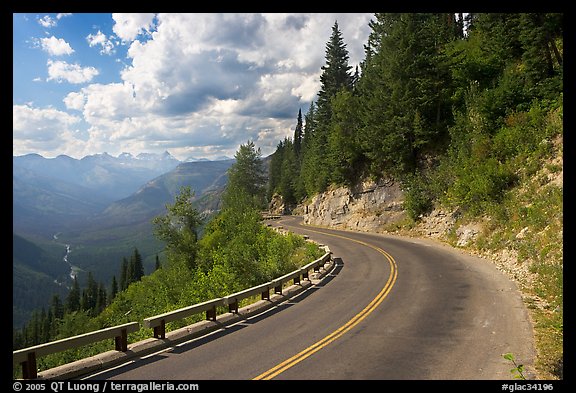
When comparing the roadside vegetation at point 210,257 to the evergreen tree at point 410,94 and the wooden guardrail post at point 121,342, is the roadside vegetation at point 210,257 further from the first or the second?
the evergreen tree at point 410,94

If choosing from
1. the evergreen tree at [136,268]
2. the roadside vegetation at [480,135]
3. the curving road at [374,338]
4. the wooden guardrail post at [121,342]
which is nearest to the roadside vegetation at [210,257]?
the curving road at [374,338]

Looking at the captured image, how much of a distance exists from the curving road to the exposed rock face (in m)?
22.6

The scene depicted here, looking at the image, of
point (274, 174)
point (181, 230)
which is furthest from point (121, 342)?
point (274, 174)

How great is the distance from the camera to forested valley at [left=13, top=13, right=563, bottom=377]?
72.3 ft

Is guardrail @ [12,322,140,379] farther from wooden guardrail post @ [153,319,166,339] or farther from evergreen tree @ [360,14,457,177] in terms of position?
evergreen tree @ [360,14,457,177]

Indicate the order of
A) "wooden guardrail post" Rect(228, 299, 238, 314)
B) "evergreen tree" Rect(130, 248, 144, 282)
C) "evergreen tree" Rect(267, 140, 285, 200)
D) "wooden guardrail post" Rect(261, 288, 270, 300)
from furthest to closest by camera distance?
"evergreen tree" Rect(130, 248, 144, 282)
"evergreen tree" Rect(267, 140, 285, 200)
"wooden guardrail post" Rect(261, 288, 270, 300)
"wooden guardrail post" Rect(228, 299, 238, 314)

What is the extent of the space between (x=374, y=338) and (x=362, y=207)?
35755 millimetres

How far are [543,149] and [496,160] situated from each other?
343 cm

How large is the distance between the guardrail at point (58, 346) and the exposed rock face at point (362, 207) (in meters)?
33.3

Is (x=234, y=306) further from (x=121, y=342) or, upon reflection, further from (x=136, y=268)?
(x=136, y=268)

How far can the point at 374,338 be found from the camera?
10078 millimetres

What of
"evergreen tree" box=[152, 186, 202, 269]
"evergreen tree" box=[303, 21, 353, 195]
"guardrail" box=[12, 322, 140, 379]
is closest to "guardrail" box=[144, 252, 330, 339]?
"guardrail" box=[12, 322, 140, 379]

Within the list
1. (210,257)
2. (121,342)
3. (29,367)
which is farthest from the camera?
(210,257)
